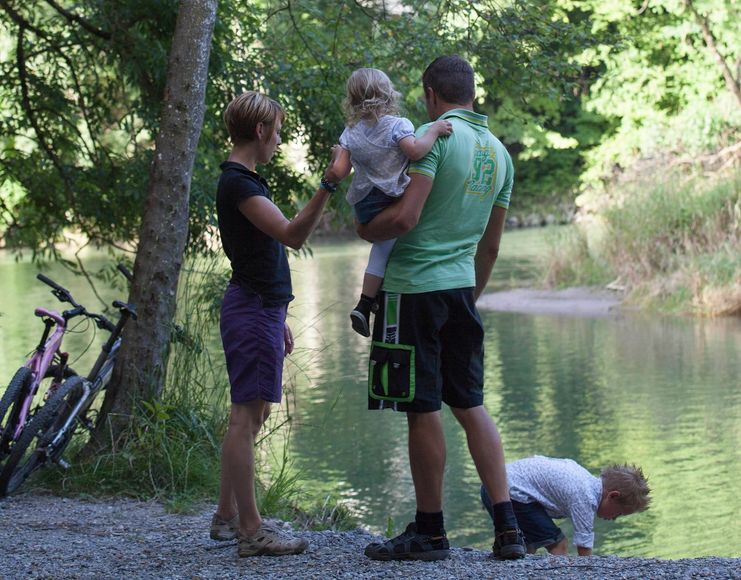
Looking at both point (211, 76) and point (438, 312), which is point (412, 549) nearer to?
point (438, 312)

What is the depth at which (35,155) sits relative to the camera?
9.77 metres

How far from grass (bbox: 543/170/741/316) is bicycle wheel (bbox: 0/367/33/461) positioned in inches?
519

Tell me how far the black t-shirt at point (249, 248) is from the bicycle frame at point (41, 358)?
1.90 m

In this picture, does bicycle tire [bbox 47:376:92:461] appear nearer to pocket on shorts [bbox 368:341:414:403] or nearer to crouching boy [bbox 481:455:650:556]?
crouching boy [bbox 481:455:650:556]

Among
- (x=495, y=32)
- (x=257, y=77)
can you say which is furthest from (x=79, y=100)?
(x=495, y=32)

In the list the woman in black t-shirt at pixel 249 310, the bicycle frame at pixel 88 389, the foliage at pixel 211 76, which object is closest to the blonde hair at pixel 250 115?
the woman in black t-shirt at pixel 249 310

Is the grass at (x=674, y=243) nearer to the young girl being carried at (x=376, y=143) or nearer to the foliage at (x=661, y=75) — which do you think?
the foliage at (x=661, y=75)

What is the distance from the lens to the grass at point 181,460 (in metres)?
5.93

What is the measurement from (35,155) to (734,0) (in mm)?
21003

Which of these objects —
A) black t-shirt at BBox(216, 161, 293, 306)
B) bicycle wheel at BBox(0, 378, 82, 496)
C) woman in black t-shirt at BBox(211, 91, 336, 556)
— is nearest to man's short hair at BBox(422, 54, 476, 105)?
woman in black t-shirt at BBox(211, 91, 336, 556)

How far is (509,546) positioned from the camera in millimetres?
4043

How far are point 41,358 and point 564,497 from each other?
2715 mm

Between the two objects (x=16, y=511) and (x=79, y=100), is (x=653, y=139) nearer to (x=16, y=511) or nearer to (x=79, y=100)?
(x=79, y=100)

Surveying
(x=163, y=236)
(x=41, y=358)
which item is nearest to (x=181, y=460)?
(x=41, y=358)
